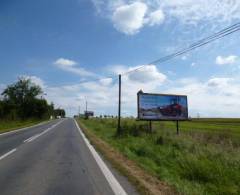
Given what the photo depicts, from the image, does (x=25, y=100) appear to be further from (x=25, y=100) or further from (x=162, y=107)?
(x=162, y=107)

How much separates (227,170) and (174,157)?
10.8 ft

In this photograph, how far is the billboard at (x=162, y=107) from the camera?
96.1 feet

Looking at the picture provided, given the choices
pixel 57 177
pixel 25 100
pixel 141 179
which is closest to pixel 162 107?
pixel 141 179

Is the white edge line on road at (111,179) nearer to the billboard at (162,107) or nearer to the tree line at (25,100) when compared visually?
the billboard at (162,107)

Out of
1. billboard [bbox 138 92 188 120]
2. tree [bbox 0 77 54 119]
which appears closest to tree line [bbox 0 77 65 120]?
tree [bbox 0 77 54 119]

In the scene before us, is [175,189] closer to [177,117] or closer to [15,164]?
[15,164]

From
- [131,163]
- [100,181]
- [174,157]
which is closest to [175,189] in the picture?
Result: [100,181]

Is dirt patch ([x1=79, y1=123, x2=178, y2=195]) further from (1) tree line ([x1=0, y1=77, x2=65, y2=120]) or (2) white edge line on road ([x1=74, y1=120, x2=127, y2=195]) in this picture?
(1) tree line ([x1=0, y1=77, x2=65, y2=120])

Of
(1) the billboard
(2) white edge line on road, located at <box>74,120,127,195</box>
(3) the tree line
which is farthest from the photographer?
(3) the tree line

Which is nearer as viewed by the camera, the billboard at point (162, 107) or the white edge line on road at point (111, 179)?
the white edge line on road at point (111, 179)

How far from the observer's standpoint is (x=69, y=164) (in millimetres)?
10508

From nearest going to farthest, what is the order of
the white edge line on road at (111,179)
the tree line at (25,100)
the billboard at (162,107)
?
1. the white edge line on road at (111,179)
2. the billboard at (162,107)
3. the tree line at (25,100)

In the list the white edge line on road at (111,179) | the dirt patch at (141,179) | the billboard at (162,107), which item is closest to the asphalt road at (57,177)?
the white edge line on road at (111,179)

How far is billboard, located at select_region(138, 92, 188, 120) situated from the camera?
29.3 metres
